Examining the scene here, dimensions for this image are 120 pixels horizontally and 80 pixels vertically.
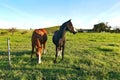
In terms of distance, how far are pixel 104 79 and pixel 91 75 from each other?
712mm

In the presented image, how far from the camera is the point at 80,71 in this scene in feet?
41.5

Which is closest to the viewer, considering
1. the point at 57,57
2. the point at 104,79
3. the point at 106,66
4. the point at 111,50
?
the point at 104,79

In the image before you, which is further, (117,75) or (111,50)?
(111,50)

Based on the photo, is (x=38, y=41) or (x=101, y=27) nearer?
(x=38, y=41)

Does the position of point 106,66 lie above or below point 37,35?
below

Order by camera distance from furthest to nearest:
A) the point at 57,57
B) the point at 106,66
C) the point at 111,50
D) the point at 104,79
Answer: the point at 111,50, the point at 57,57, the point at 106,66, the point at 104,79

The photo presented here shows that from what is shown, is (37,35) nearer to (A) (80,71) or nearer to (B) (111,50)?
(A) (80,71)

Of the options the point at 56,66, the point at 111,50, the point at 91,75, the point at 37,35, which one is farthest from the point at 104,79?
the point at 111,50

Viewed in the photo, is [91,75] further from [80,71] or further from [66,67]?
[66,67]

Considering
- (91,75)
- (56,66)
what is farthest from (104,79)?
(56,66)

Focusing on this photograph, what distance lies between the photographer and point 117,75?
12.4 meters

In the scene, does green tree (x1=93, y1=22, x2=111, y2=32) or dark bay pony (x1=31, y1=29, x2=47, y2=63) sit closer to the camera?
dark bay pony (x1=31, y1=29, x2=47, y2=63)

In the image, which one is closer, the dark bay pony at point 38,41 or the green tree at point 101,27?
the dark bay pony at point 38,41

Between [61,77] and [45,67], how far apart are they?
5.09 ft
